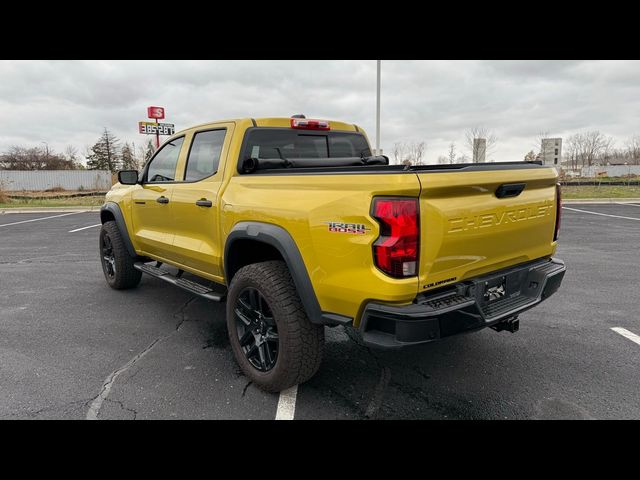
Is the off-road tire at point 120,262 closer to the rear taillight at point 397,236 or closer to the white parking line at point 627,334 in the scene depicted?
the rear taillight at point 397,236

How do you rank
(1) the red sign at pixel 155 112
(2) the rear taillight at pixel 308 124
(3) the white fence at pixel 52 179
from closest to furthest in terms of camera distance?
1. (2) the rear taillight at pixel 308 124
2. (1) the red sign at pixel 155 112
3. (3) the white fence at pixel 52 179

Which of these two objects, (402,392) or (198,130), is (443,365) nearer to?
(402,392)

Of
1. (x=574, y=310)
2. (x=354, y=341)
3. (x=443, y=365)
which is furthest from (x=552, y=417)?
(x=574, y=310)

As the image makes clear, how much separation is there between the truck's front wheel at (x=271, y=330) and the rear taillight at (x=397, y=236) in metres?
0.79

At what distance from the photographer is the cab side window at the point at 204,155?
3635 mm

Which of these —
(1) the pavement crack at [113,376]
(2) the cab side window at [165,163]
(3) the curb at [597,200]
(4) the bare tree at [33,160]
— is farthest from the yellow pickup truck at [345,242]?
(4) the bare tree at [33,160]

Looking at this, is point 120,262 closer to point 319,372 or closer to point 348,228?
point 319,372

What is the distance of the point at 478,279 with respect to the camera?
2.55 m

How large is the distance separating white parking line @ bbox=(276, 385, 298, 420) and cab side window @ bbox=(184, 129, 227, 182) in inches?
73.6

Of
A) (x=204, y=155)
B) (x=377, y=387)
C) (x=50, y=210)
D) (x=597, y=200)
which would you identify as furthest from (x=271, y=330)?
(x=597, y=200)

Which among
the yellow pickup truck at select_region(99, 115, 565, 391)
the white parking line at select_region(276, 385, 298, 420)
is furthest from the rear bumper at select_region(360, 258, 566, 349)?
the white parking line at select_region(276, 385, 298, 420)

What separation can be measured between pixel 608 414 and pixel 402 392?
1.26 metres

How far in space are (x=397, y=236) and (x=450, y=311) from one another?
512 millimetres

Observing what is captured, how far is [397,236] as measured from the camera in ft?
7.16
